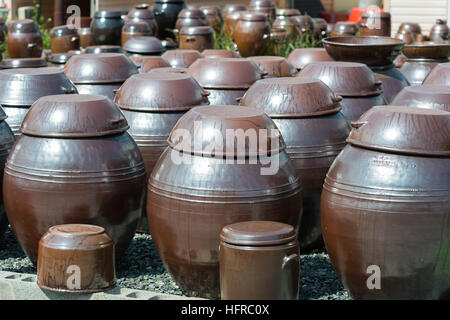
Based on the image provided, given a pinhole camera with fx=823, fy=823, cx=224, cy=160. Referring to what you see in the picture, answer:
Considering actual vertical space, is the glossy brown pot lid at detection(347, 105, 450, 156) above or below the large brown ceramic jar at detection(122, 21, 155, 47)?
below

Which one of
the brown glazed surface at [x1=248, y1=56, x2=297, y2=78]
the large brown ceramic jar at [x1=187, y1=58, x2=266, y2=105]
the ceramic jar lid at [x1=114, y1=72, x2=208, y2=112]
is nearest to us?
the ceramic jar lid at [x1=114, y1=72, x2=208, y2=112]

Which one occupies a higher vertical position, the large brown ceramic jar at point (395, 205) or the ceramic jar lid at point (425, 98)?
the ceramic jar lid at point (425, 98)

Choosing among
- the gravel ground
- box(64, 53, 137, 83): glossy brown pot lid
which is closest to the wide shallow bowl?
box(64, 53, 137, 83): glossy brown pot lid

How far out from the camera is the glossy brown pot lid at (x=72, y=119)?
5.29 m

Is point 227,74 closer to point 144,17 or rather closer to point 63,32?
point 63,32

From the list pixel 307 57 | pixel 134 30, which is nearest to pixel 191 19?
pixel 134 30

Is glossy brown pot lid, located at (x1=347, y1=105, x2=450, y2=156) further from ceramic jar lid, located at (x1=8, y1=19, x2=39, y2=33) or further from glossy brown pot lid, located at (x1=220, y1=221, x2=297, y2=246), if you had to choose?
ceramic jar lid, located at (x1=8, y1=19, x2=39, y2=33)

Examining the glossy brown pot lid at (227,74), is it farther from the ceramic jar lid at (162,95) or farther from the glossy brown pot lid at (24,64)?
the glossy brown pot lid at (24,64)

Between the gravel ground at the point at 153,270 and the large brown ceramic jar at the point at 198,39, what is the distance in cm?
584

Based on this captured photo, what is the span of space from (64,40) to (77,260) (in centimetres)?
807

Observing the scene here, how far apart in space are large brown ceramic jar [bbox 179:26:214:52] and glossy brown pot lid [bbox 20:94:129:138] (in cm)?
644

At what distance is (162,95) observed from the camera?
20.2 ft

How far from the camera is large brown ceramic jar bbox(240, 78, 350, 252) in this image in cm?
579

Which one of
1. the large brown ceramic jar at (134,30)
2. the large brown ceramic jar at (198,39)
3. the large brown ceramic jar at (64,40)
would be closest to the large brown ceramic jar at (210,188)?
the large brown ceramic jar at (198,39)
